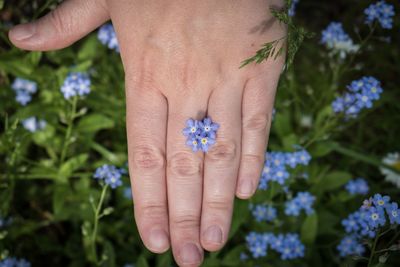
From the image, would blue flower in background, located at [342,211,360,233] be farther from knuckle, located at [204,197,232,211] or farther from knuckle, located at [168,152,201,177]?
knuckle, located at [168,152,201,177]

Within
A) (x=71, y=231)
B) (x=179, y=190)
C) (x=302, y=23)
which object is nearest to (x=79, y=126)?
(x=71, y=231)

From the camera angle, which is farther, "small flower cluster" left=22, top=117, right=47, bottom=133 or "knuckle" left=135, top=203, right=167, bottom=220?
"small flower cluster" left=22, top=117, right=47, bottom=133

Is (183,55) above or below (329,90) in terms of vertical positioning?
above

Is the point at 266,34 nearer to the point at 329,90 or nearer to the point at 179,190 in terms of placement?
the point at 179,190

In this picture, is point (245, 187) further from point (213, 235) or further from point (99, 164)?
point (99, 164)

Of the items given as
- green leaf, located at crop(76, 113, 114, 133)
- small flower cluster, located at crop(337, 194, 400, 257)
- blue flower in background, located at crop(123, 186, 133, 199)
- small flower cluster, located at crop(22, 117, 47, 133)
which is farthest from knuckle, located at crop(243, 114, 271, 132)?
small flower cluster, located at crop(22, 117, 47, 133)
